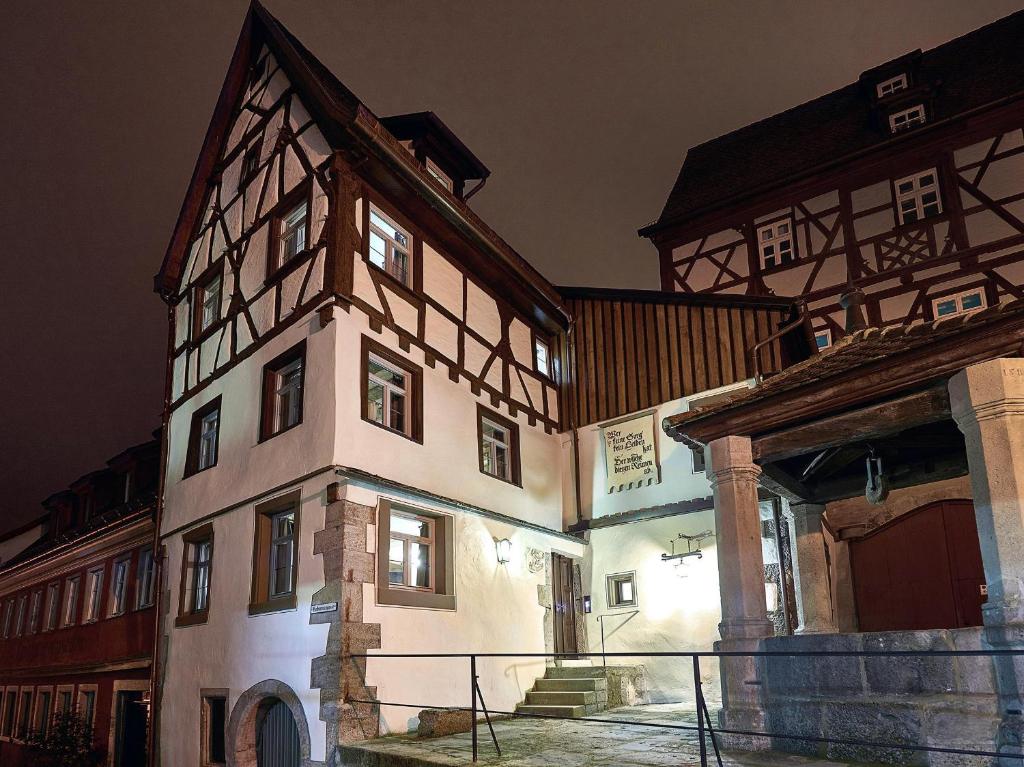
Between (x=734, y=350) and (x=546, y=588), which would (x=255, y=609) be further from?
(x=734, y=350)

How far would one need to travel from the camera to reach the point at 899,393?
739 centimetres

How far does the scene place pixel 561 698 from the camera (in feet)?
40.5

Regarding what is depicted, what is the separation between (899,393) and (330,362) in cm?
682

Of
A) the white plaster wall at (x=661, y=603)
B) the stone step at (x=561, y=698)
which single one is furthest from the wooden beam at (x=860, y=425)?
Answer: the stone step at (x=561, y=698)

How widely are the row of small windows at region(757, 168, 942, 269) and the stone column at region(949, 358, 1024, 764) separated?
13277 millimetres

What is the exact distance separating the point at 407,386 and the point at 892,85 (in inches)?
606

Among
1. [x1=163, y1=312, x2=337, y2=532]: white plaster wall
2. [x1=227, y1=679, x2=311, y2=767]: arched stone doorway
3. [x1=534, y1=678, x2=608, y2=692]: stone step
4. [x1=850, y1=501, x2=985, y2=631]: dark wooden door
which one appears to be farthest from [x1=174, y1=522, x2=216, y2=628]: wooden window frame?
[x1=850, y1=501, x2=985, y2=631]: dark wooden door

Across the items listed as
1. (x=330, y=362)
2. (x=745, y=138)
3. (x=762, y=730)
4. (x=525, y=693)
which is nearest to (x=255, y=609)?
(x=330, y=362)

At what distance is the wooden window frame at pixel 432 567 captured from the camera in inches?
419

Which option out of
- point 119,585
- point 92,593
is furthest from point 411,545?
point 92,593

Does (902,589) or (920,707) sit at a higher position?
(902,589)

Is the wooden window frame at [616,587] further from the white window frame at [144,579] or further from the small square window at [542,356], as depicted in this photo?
the white window frame at [144,579]

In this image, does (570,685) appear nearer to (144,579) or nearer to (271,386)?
(271,386)

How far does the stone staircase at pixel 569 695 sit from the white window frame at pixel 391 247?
6.57 m
